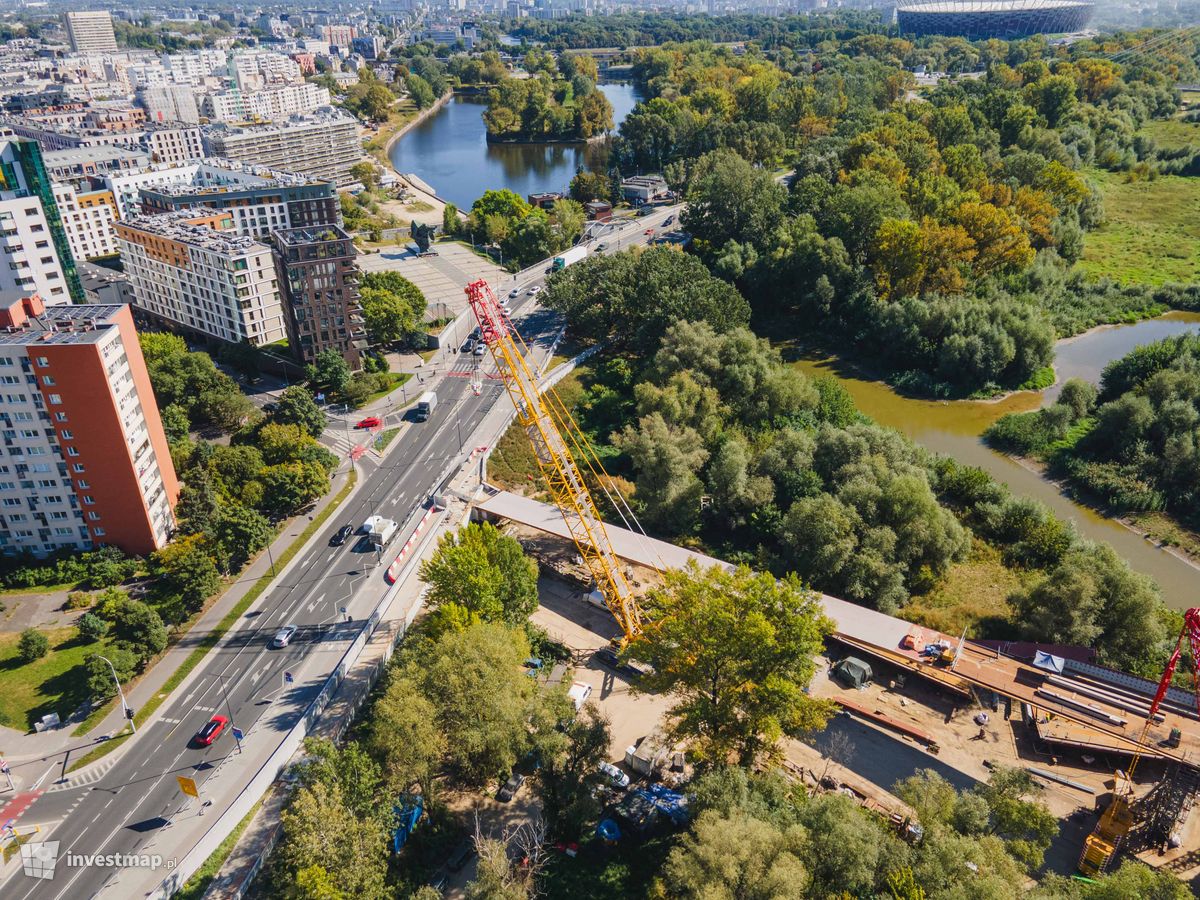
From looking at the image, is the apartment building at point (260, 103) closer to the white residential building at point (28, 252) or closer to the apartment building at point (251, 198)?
the apartment building at point (251, 198)

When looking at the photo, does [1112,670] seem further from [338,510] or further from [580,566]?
[338,510]

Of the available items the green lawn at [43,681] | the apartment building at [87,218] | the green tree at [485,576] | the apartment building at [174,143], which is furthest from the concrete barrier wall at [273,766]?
the apartment building at [174,143]

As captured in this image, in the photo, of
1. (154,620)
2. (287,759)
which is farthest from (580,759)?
(154,620)

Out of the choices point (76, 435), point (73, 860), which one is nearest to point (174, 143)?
point (76, 435)

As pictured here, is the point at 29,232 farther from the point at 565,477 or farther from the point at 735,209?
the point at 735,209

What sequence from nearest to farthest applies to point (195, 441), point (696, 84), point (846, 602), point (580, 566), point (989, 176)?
point (846, 602) → point (580, 566) → point (195, 441) → point (989, 176) → point (696, 84)

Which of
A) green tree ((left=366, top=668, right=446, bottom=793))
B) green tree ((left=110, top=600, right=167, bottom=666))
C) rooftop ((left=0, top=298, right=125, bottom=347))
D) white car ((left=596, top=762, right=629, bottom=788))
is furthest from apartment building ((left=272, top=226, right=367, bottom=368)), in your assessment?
white car ((left=596, top=762, right=629, bottom=788))

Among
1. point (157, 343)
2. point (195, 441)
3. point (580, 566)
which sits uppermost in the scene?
point (157, 343)
